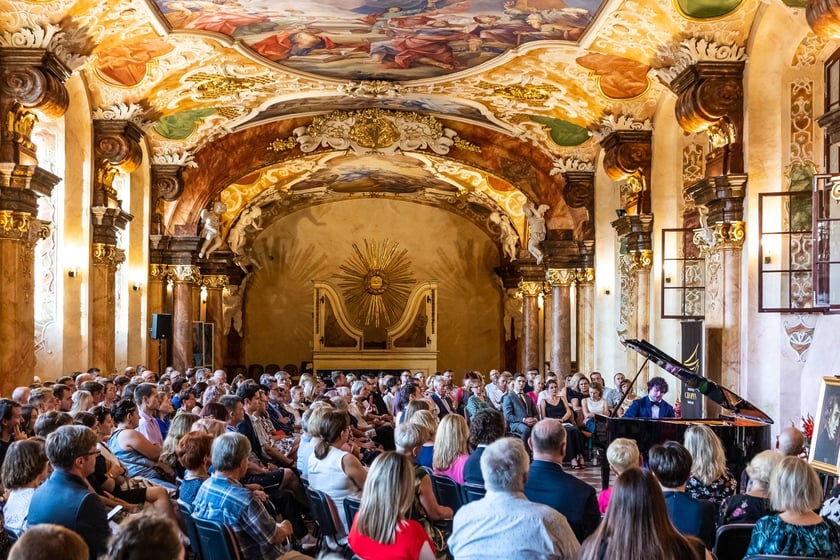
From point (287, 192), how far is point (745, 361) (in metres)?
19.5

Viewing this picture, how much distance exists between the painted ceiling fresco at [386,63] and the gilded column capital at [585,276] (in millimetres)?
→ 1351

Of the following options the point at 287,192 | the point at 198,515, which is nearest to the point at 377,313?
the point at 287,192

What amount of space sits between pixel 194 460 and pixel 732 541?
320cm

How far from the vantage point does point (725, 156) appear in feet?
48.5

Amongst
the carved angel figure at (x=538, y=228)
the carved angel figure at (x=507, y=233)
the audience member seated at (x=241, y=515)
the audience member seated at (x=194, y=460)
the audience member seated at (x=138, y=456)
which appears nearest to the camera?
the audience member seated at (x=241, y=515)

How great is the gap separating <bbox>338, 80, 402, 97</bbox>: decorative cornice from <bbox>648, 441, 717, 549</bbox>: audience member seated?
1610 cm

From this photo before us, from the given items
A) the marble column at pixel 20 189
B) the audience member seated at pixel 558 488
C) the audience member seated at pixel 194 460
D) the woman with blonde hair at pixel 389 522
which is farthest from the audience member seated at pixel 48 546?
the marble column at pixel 20 189

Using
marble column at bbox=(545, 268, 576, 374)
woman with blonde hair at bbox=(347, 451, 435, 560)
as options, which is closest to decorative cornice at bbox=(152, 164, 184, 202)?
marble column at bbox=(545, 268, 576, 374)

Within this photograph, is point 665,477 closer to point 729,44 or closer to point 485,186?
point 729,44

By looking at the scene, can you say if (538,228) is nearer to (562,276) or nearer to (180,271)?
(562,276)

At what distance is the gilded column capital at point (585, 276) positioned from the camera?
24.4 meters

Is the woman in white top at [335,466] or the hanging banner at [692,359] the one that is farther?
the hanging banner at [692,359]

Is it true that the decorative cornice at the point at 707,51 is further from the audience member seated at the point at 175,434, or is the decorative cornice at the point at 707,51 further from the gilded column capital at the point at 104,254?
the gilded column capital at the point at 104,254

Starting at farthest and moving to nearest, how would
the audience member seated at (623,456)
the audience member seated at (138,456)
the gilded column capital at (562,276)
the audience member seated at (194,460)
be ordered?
the gilded column capital at (562,276) → the audience member seated at (138,456) → the audience member seated at (194,460) → the audience member seated at (623,456)
